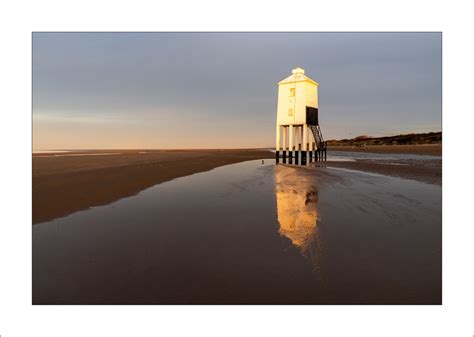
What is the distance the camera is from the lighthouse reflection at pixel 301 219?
→ 14.8 feet

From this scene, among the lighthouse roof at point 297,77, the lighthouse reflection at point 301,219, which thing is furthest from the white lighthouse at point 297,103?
the lighthouse reflection at point 301,219

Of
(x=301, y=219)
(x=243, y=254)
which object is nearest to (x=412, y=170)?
(x=301, y=219)

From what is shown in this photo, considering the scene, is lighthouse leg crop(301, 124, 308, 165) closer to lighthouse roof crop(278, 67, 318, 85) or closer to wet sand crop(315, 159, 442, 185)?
lighthouse roof crop(278, 67, 318, 85)

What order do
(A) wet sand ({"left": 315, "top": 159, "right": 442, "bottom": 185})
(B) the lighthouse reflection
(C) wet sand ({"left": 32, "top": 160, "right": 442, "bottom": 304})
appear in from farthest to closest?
(A) wet sand ({"left": 315, "top": 159, "right": 442, "bottom": 185})
(B) the lighthouse reflection
(C) wet sand ({"left": 32, "top": 160, "right": 442, "bottom": 304})

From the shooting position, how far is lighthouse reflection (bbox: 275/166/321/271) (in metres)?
4.50

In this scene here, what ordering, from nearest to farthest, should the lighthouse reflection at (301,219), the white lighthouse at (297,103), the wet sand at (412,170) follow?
the lighthouse reflection at (301,219), the wet sand at (412,170), the white lighthouse at (297,103)

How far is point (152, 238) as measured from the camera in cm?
518

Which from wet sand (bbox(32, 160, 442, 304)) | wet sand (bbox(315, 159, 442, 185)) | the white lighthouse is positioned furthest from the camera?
the white lighthouse

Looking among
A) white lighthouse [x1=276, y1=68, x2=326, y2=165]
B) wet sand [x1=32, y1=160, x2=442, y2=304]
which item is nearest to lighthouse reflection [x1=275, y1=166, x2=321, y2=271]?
wet sand [x1=32, y1=160, x2=442, y2=304]

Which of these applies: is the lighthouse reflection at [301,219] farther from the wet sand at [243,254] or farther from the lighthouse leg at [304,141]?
the lighthouse leg at [304,141]

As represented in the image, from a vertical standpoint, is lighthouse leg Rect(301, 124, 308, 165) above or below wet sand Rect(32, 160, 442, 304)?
above

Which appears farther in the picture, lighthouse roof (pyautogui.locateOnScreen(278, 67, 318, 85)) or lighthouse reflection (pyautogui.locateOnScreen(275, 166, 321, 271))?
lighthouse roof (pyautogui.locateOnScreen(278, 67, 318, 85))

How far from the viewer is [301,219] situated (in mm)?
6297
